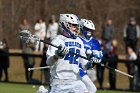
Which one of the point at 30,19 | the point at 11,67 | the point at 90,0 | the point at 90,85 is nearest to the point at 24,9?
the point at 30,19

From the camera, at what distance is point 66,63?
13.1m

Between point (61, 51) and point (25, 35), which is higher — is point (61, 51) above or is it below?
below

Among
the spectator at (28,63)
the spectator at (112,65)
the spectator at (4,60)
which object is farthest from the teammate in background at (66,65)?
the spectator at (4,60)

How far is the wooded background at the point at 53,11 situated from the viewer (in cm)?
3834

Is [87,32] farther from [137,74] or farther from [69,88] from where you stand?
[137,74]

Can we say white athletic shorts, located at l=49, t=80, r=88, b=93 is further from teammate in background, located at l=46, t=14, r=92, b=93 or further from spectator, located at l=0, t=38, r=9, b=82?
spectator, located at l=0, t=38, r=9, b=82

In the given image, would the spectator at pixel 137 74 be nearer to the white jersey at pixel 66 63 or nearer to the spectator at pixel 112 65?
the spectator at pixel 112 65

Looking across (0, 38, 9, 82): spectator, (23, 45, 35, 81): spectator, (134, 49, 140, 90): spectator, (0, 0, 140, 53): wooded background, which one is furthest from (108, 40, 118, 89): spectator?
(0, 0, 140, 53): wooded background

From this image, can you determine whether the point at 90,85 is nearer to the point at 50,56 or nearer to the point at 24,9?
the point at 50,56

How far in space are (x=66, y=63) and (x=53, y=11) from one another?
26541 millimetres

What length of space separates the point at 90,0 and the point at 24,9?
389cm

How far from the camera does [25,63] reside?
2575 centimetres

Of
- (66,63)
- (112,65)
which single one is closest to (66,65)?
(66,63)

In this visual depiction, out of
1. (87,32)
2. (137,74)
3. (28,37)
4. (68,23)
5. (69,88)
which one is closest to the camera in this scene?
(28,37)
